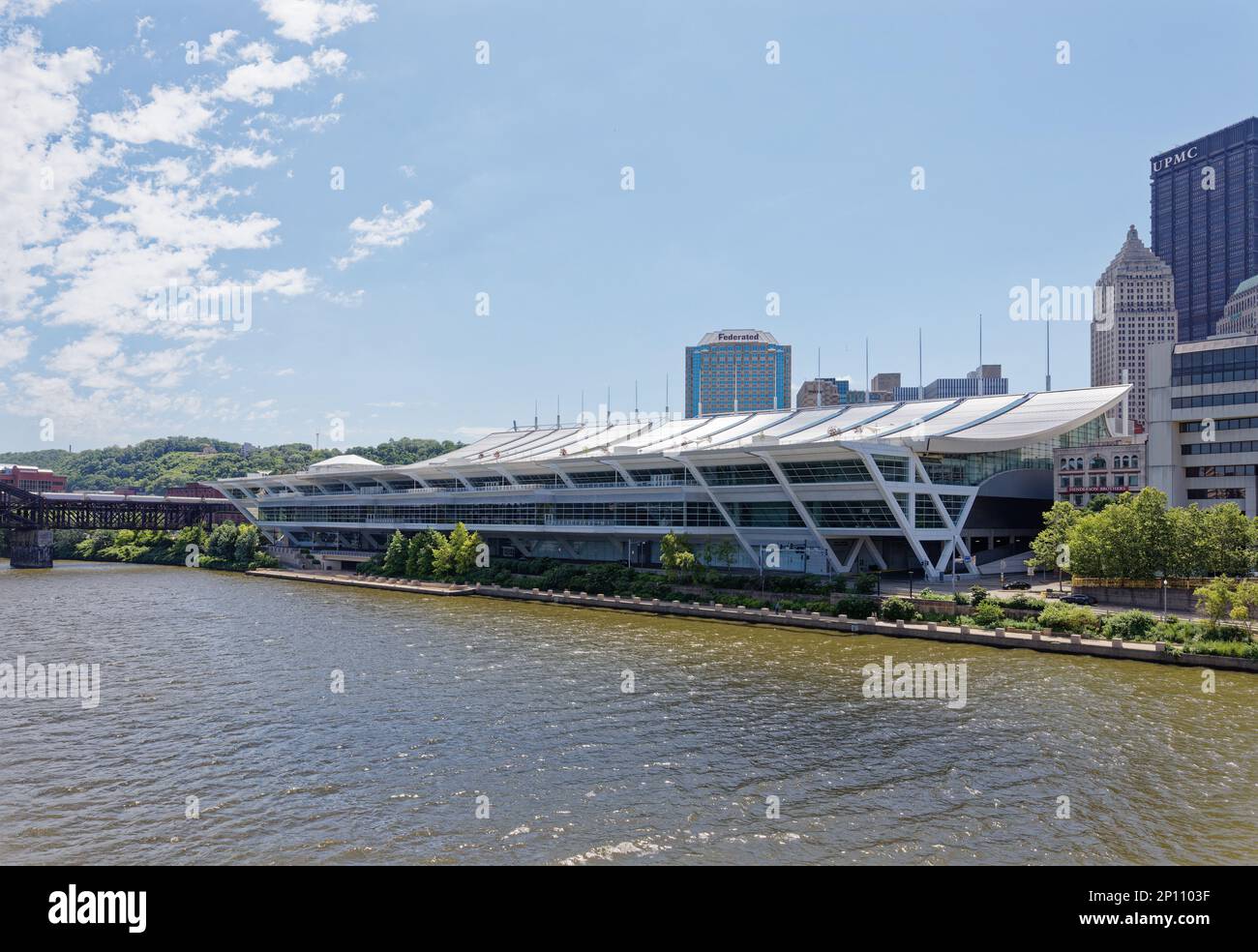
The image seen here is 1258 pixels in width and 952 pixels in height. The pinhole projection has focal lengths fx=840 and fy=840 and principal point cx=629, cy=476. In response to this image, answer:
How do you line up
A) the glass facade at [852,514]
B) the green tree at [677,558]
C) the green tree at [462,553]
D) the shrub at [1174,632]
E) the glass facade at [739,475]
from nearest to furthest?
the shrub at [1174,632] < the glass facade at [852,514] < the green tree at [677,558] < the glass facade at [739,475] < the green tree at [462,553]

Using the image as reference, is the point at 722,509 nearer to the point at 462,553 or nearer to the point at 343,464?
the point at 462,553

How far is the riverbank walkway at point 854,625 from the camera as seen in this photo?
1406 inches

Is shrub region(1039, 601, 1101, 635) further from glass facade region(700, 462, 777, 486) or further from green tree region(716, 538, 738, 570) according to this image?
green tree region(716, 538, 738, 570)

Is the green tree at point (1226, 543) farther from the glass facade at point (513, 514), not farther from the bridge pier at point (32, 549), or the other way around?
the bridge pier at point (32, 549)

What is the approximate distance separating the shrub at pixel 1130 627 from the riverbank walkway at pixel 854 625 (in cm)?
69

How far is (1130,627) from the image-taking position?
3809 centimetres

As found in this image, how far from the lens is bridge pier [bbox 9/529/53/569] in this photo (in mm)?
99688

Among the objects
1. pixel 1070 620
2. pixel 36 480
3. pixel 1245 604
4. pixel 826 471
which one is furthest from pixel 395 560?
pixel 36 480

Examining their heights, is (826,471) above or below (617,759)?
above

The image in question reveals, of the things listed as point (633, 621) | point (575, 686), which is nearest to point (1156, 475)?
point (633, 621)

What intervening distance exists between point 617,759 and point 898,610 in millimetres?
25812

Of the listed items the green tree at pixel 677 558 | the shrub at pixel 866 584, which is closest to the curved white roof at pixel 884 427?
the green tree at pixel 677 558
